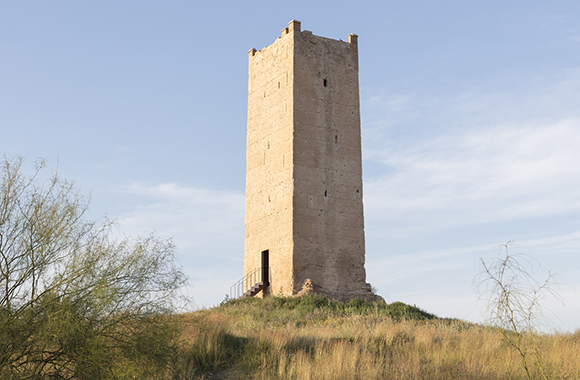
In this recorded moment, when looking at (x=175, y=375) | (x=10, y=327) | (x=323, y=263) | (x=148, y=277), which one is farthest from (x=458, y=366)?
(x=323, y=263)

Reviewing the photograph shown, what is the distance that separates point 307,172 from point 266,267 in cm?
428

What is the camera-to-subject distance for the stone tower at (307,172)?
22.2 m

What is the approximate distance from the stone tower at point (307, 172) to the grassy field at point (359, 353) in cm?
728

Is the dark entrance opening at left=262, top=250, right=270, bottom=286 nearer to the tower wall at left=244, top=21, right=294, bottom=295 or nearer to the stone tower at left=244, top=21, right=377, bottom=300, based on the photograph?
the stone tower at left=244, top=21, right=377, bottom=300

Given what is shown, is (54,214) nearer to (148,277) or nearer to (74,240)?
(74,240)

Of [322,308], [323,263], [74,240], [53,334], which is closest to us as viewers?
[53,334]

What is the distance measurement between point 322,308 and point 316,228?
4027 millimetres

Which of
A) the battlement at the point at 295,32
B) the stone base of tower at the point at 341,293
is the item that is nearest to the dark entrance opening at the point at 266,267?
the stone base of tower at the point at 341,293

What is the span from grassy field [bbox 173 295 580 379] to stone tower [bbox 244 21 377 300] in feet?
23.9

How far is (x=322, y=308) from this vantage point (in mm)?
19188

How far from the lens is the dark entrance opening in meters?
23.2

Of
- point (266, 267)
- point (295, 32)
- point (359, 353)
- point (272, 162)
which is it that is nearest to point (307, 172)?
point (272, 162)

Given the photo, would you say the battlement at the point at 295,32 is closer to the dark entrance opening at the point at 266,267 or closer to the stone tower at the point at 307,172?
the stone tower at the point at 307,172

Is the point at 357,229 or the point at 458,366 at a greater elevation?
the point at 357,229
